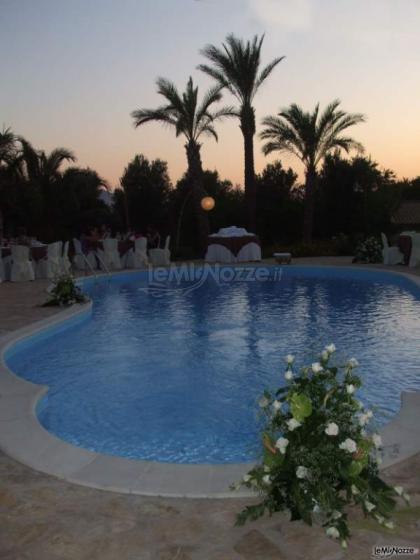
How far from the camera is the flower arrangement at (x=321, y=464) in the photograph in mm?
2580

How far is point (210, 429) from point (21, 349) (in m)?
3.72

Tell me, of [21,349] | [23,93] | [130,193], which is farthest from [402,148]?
[21,349]

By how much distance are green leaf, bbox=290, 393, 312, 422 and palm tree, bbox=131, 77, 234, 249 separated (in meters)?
19.0

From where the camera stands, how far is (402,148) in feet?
95.6

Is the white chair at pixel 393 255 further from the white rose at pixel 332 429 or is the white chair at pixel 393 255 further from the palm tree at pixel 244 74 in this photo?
the white rose at pixel 332 429

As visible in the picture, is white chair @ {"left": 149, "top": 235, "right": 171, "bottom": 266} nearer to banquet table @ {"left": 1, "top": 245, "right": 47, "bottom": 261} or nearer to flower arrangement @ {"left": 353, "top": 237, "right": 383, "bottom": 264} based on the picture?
banquet table @ {"left": 1, "top": 245, "right": 47, "bottom": 261}

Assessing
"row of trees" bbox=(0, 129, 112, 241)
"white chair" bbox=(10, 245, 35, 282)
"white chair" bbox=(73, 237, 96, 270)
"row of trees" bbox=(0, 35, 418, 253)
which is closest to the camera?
"white chair" bbox=(10, 245, 35, 282)

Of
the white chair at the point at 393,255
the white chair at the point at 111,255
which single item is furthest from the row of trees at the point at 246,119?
the white chair at the point at 393,255

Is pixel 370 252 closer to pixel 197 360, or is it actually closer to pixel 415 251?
pixel 415 251

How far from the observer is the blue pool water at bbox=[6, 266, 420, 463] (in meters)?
4.81

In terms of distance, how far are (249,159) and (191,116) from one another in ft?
9.63

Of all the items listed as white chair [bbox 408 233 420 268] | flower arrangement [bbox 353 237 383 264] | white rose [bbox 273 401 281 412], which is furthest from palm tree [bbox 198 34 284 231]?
white rose [bbox 273 401 281 412]

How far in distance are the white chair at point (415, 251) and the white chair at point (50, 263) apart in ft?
34.4

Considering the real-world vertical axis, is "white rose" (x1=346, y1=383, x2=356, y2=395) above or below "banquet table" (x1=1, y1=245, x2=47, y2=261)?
below
